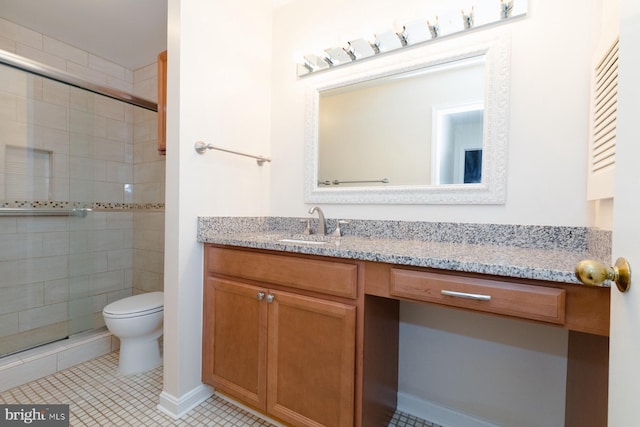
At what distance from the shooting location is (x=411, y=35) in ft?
4.89

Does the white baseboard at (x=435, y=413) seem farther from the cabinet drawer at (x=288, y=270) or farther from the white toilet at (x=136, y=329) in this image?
the white toilet at (x=136, y=329)

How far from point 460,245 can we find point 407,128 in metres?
0.66

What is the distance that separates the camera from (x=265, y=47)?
1938 mm

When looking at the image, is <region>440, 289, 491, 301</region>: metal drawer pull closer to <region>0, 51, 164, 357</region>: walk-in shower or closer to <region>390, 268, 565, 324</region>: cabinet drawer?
<region>390, 268, 565, 324</region>: cabinet drawer

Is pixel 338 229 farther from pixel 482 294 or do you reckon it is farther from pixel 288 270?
pixel 482 294

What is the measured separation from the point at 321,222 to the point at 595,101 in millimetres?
1268

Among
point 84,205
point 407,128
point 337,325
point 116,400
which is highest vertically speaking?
point 407,128

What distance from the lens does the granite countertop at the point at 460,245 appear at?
882 millimetres

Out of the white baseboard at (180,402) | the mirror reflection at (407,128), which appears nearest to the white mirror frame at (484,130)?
the mirror reflection at (407,128)

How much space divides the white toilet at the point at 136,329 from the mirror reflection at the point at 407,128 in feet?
4.36

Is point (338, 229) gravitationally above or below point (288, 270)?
above

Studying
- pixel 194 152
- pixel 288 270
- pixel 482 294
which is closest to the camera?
pixel 482 294

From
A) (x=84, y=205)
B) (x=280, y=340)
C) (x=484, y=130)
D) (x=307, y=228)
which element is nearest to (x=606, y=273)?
(x=484, y=130)
